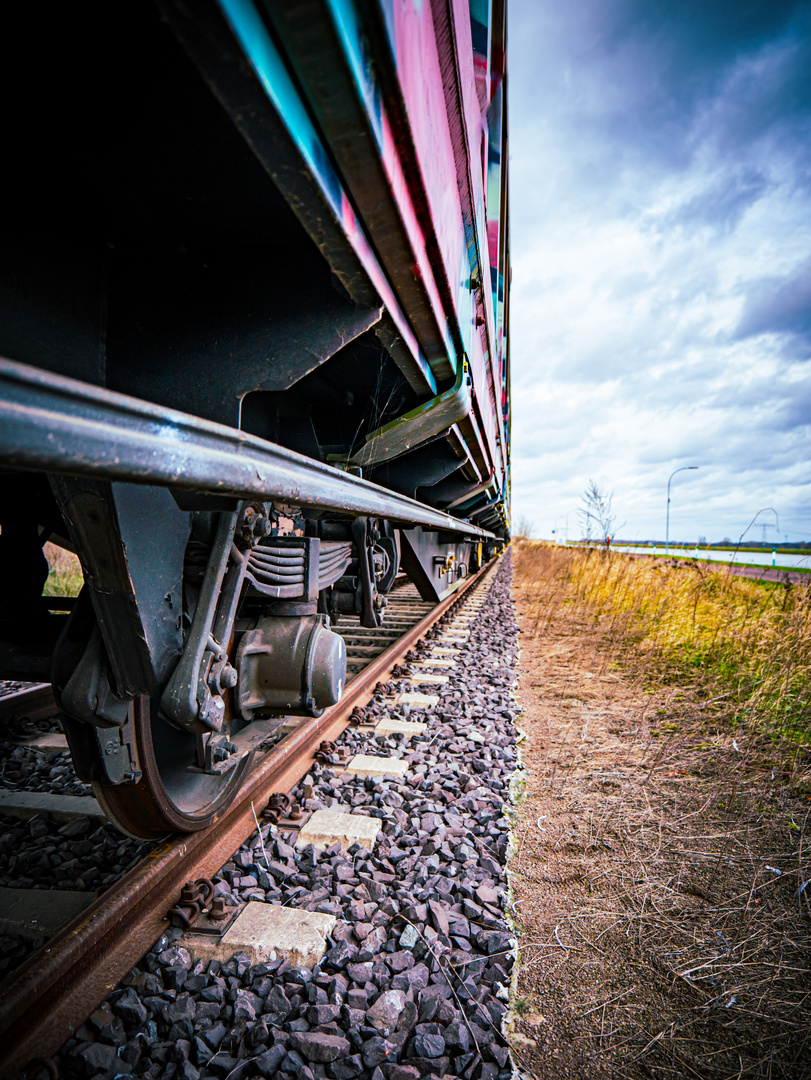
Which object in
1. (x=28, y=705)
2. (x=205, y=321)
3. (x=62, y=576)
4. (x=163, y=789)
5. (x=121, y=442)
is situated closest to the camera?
(x=121, y=442)

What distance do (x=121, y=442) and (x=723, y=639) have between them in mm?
5070

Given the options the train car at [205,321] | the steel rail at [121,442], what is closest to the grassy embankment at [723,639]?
the train car at [205,321]

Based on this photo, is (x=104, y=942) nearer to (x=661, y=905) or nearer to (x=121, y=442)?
(x=121, y=442)

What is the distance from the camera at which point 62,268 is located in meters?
1.15

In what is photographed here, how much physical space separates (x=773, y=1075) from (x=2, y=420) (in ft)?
6.02

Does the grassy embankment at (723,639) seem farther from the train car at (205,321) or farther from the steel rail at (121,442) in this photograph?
the steel rail at (121,442)

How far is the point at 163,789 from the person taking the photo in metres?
1.61

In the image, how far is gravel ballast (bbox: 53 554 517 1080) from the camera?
117 centimetres

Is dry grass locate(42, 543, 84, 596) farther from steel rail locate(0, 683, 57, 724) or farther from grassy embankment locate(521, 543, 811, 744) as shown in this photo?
grassy embankment locate(521, 543, 811, 744)

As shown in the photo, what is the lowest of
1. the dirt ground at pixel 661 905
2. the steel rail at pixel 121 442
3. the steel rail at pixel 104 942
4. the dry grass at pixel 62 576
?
the dirt ground at pixel 661 905

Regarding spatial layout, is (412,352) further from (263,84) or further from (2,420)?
(2,420)

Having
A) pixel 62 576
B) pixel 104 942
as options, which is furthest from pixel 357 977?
pixel 62 576

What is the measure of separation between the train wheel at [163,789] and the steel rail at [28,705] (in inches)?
54.4

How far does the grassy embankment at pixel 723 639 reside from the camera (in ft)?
11.2
